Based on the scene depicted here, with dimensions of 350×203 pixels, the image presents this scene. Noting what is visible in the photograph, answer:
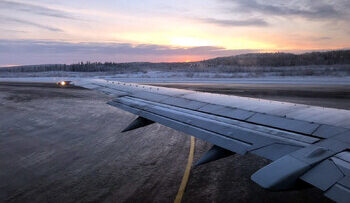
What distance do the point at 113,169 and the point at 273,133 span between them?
176 inches

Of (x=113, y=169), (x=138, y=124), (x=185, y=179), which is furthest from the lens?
(x=113, y=169)

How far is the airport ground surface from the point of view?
16.5 ft

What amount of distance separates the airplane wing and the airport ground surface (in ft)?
5.23

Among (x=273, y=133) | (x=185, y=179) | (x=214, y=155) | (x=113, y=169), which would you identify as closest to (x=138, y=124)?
(x=185, y=179)

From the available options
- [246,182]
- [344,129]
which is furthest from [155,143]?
[344,129]

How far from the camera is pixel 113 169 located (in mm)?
6305

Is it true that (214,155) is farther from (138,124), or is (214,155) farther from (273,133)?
(138,124)

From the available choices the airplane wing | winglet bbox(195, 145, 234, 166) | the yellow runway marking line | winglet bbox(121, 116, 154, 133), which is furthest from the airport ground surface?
winglet bbox(195, 145, 234, 166)

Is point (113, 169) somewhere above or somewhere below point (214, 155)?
below

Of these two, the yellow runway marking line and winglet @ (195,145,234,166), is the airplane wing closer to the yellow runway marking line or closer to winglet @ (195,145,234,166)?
winglet @ (195,145,234,166)

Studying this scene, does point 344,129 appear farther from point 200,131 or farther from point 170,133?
point 170,133

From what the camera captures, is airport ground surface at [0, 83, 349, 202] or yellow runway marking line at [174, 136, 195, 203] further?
airport ground surface at [0, 83, 349, 202]

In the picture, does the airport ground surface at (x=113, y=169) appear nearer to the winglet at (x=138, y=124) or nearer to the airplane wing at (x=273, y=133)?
the winglet at (x=138, y=124)

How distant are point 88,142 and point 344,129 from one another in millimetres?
7775
